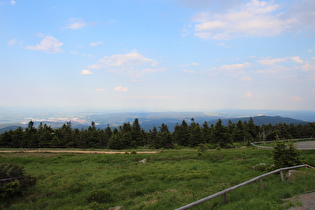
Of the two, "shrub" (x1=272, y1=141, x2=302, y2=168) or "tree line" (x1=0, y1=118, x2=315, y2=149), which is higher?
"shrub" (x1=272, y1=141, x2=302, y2=168)

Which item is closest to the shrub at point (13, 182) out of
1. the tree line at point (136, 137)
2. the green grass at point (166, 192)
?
the green grass at point (166, 192)

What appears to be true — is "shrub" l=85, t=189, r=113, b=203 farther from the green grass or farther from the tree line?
the tree line

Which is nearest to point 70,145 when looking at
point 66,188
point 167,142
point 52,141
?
point 52,141

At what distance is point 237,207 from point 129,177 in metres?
11.5

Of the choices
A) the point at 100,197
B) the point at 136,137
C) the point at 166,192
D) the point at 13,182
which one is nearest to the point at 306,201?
the point at 166,192

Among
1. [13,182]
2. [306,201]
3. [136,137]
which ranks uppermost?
[306,201]

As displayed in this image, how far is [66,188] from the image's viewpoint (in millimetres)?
15000

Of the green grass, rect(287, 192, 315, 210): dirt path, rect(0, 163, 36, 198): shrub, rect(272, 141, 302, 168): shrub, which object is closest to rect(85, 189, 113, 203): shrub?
the green grass

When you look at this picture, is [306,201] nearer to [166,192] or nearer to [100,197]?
[166,192]

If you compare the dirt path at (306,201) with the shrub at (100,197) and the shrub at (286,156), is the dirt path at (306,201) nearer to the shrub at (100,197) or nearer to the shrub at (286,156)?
the shrub at (286,156)

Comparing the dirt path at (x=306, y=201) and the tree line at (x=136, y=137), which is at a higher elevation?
the dirt path at (x=306, y=201)

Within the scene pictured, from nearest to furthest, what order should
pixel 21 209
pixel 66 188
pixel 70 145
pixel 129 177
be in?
pixel 21 209 → pixel 66 188 → pixel 129 177 → pixel 70 145

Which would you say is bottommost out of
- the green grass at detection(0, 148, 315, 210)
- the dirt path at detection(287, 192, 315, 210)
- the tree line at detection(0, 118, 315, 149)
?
the tree line at detection(0, 118, 315, 149)

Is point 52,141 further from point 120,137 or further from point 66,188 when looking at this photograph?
point 66,188
